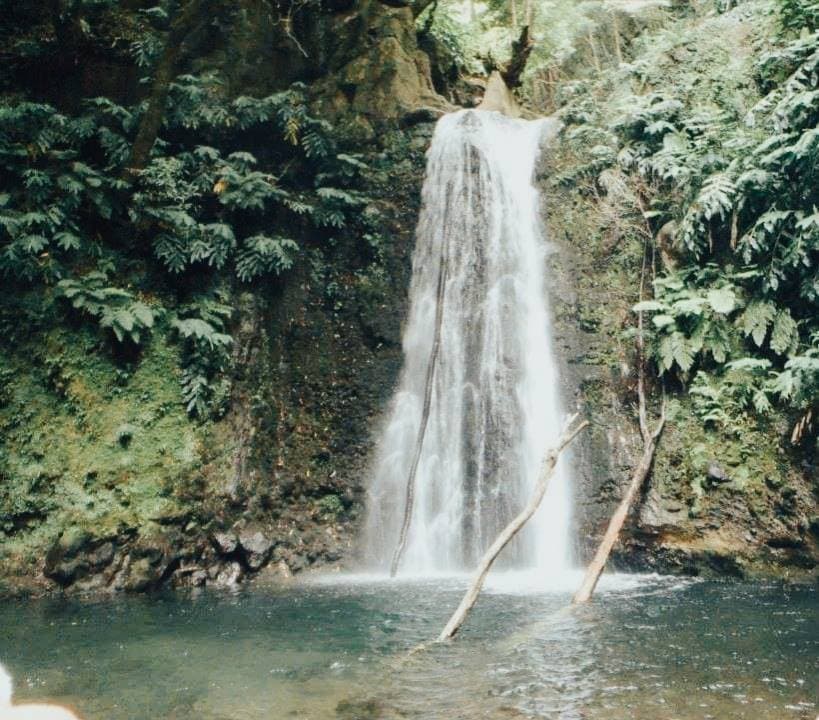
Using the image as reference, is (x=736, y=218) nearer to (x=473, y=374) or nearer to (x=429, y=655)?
(x=473, y=374)

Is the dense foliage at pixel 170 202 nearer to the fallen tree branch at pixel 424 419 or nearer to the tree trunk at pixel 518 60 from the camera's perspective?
the fallen tree branch at pixel 424 419

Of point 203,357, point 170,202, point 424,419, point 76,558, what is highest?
point 170,202

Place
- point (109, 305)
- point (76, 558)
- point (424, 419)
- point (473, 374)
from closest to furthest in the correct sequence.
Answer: point (76, 558) < point (109, 305) < point (424, 419) < point (473, 374)

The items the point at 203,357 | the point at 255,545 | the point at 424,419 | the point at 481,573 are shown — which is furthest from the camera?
the point at 424,419

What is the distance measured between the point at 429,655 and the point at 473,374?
5.80 meters

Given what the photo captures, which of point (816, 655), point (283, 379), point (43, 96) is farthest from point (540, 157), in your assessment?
point (816, 655)

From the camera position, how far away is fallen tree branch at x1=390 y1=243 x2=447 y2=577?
29.5 feet

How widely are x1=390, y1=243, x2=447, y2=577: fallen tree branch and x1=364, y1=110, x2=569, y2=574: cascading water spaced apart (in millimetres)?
27

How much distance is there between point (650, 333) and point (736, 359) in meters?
1.17

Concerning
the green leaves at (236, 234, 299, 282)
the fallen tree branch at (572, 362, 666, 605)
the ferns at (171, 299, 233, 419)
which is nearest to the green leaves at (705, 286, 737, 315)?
the fallen tree branch at (572, 362, 666, 605)

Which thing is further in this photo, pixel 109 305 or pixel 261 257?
pixel 261 257

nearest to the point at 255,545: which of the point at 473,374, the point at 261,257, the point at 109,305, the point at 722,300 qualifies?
the point at 109,305

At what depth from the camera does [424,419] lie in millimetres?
9734

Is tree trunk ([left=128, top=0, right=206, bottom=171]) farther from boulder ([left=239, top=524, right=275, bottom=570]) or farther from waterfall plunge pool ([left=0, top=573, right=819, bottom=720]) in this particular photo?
waterfall plunge pool ([left=0, top=573, right=819, bottom=720])
